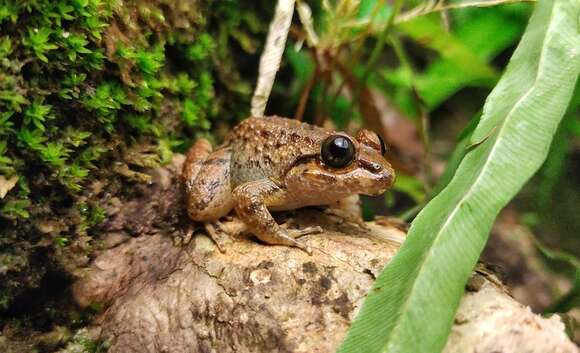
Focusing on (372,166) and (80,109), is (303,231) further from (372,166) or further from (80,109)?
(80,109)

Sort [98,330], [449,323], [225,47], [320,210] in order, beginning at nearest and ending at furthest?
1. [449,323]
2. [98,330]
3. [320,210]
4. [225,47]

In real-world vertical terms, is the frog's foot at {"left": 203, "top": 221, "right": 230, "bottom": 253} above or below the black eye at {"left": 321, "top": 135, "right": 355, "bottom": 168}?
below

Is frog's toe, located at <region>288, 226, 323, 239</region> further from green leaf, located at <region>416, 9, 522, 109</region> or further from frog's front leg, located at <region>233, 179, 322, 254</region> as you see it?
green leaf, located at <region>416, 9, 522, 109</region>

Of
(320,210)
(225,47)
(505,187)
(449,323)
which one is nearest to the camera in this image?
(449,323)

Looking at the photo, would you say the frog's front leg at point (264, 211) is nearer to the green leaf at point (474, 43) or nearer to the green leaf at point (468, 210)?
the green leaf at point (468, 210)

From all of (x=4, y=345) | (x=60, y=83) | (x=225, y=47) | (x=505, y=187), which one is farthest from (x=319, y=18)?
(x=4, y=345)

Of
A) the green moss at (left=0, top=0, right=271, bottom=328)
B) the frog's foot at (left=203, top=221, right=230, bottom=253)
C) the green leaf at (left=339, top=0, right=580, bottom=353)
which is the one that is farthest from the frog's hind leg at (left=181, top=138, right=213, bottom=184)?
the green leaf at (left=339, top=0, right=580, bottom=353)

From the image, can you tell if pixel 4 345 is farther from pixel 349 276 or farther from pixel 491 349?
pixel 491 349
